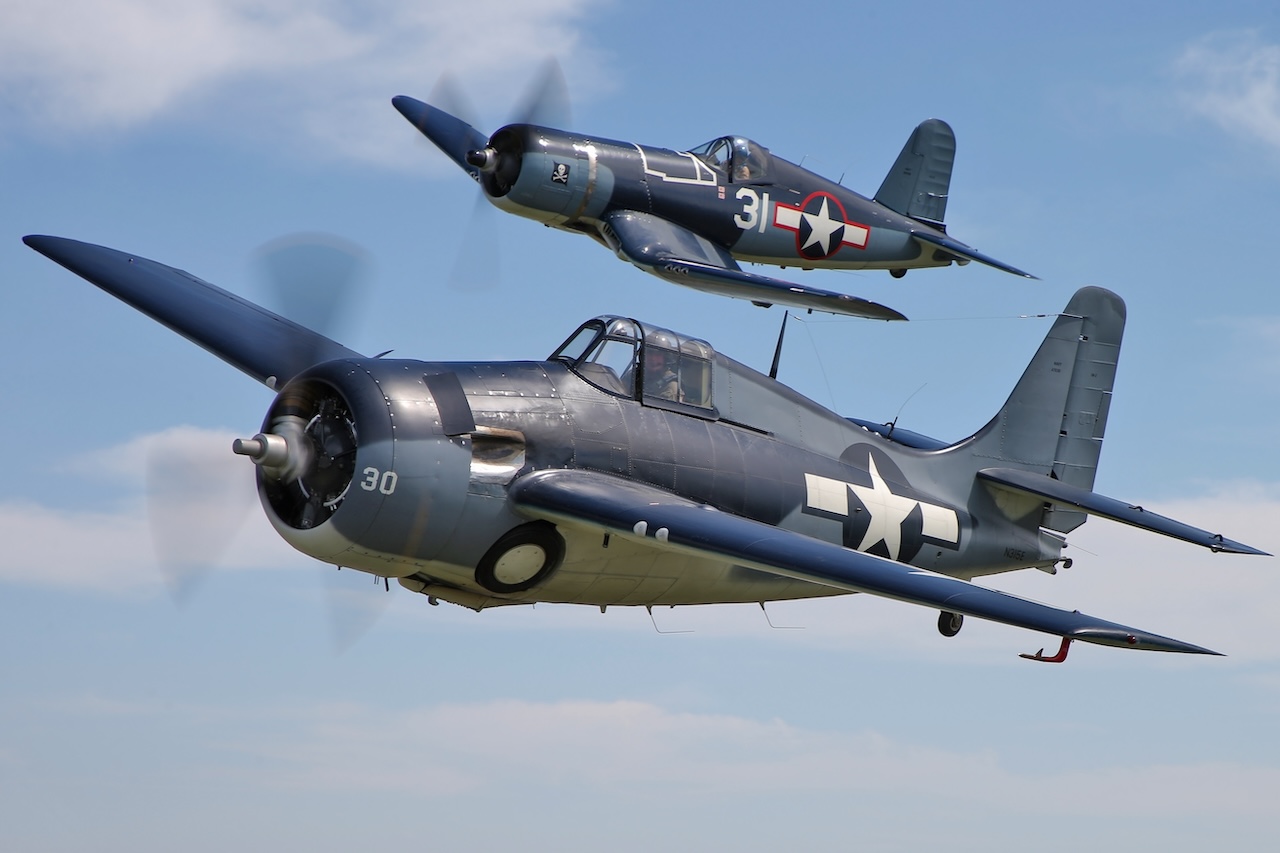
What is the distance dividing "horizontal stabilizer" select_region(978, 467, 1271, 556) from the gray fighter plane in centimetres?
3

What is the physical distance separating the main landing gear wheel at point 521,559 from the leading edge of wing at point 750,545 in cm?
29

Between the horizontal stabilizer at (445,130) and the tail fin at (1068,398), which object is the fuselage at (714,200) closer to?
the horizontal stabilizer at (445,130)

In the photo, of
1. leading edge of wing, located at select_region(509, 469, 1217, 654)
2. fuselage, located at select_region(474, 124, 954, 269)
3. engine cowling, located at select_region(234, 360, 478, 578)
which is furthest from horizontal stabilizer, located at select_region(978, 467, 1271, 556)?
engine cowling, located at select_region(234, 360, 478, 578)

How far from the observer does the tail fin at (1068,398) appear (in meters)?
20.8

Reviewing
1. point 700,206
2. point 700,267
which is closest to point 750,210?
point 700,206

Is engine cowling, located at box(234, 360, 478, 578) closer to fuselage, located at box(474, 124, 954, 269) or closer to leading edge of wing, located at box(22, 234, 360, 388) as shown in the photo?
leading edge of wing, located at box(22, 234, 360, 388)

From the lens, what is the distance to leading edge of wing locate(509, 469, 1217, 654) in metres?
13.3

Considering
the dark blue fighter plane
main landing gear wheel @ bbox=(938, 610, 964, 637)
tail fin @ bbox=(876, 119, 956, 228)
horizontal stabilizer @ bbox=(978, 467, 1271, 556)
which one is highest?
tail fin @ bbox=(876, 119, 956, 228)

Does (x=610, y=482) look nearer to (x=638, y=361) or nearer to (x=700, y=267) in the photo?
(x=638, y=361)

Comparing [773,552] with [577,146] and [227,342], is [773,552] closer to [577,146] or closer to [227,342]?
[227,342]

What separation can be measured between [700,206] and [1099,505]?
8.12 metres

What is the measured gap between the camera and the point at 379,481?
14.1 meters

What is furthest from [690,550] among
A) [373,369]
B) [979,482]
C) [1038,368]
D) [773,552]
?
[1038,368]

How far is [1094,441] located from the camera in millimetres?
21062
